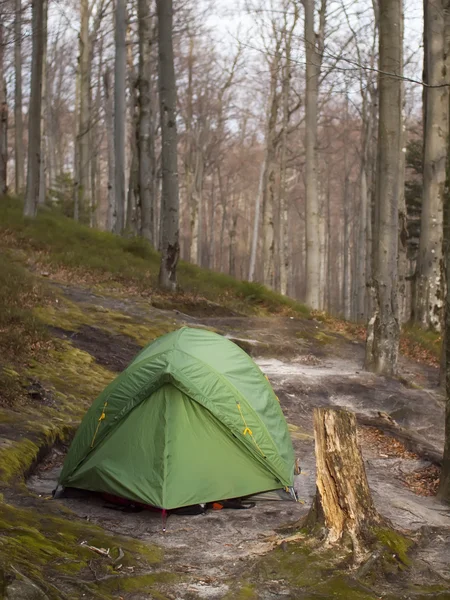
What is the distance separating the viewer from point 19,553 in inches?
143

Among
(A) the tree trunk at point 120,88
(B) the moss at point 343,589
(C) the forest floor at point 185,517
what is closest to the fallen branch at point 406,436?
(C) the forest floor at point 185,517

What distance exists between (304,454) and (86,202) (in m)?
19.1

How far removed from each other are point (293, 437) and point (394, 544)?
148 inches

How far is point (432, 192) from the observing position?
1456 cm

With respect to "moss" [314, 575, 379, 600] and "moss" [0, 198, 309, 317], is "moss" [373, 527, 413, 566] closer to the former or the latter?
"moss" [314, 575, 379, 600]

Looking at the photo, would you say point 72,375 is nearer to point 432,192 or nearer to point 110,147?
point 432,192

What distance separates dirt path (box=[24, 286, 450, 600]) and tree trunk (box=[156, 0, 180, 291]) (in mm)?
1705

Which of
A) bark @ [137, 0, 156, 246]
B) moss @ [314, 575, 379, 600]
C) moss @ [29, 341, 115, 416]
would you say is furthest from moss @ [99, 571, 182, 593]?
bark @ [137, 0, 156, 246]

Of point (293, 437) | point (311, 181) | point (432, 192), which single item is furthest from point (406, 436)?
point (311, 181)

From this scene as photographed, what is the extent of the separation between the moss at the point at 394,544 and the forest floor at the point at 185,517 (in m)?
0.06

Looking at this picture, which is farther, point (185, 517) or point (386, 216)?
point (386, 216)

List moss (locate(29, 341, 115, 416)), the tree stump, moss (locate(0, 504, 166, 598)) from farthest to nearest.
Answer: moss (locate(29, 341, 115, 416)) < the tree stump < moss (locate(0, 504, 166, 598))

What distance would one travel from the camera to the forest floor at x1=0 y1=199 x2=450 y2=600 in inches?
151

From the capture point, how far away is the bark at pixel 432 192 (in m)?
14.1
